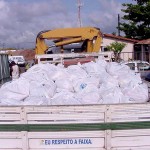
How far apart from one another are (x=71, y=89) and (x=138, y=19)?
39.8 m

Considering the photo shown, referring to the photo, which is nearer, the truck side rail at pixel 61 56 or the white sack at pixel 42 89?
the white sack at pixel 42 89

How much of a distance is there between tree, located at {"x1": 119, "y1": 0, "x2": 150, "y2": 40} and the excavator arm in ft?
95.9

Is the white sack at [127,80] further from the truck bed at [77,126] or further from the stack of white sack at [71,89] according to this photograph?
the truck bed at [77,126]

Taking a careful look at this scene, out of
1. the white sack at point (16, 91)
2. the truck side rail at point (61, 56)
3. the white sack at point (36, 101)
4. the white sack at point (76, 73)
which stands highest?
the truck side rail at point (61, 56)

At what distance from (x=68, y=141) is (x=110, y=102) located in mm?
736

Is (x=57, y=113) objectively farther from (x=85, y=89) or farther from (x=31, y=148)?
(x=85, y=89)

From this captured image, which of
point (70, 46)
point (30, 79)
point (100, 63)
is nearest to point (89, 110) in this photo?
point (30, 79)

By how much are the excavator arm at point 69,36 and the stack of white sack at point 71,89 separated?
8065 mm

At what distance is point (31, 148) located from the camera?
4.51 m

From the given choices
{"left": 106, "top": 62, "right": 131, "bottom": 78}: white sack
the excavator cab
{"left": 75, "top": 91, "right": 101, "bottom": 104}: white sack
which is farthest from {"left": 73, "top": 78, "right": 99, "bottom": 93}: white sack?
the excavator cab

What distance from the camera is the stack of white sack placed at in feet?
16.1

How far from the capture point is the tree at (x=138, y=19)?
42.8 metres

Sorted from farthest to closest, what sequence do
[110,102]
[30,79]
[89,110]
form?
[30,79], [110,102], [89,110]

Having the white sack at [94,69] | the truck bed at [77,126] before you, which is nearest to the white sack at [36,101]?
the truck bed at [77,126]
